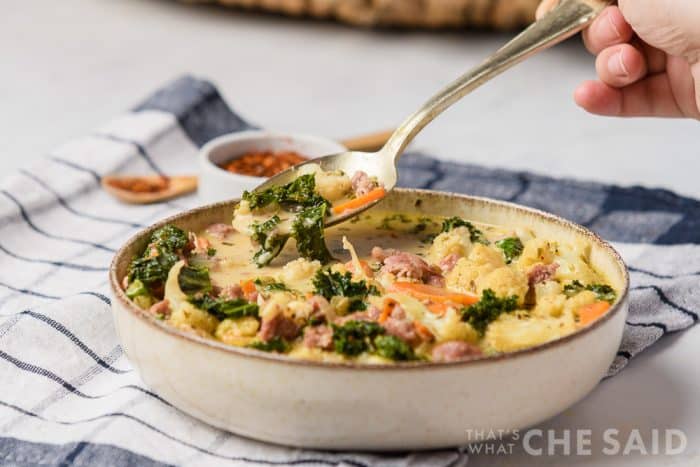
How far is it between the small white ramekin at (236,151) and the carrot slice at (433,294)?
1.30m

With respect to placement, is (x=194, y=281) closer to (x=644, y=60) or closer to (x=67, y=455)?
(x=67, y=455)

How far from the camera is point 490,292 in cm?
287

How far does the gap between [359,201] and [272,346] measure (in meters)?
0.91

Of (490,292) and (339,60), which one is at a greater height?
(490,292)

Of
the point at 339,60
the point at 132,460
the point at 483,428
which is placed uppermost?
the point at 483,428

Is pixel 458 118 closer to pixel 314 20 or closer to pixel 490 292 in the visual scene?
pixel 314 20

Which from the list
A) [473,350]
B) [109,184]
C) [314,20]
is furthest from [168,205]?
[314,20]

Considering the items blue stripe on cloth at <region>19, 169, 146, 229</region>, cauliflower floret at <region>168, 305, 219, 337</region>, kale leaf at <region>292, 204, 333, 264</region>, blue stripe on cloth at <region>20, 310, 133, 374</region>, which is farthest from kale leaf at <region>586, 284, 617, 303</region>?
blue stripe on cloth at <region>19, 169, 146, 229</region>

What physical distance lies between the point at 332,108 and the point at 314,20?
164 centimetres

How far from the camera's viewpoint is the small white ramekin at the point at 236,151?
13.9 feet

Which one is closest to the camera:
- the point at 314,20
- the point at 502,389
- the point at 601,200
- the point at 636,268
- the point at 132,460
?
the point at 502,389

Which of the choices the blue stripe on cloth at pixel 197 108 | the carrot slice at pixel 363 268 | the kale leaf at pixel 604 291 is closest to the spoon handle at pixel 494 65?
the carrot slice at pixel 363 268

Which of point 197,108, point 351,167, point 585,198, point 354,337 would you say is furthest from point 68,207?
point 354,337

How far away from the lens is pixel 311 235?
3.27 metres
